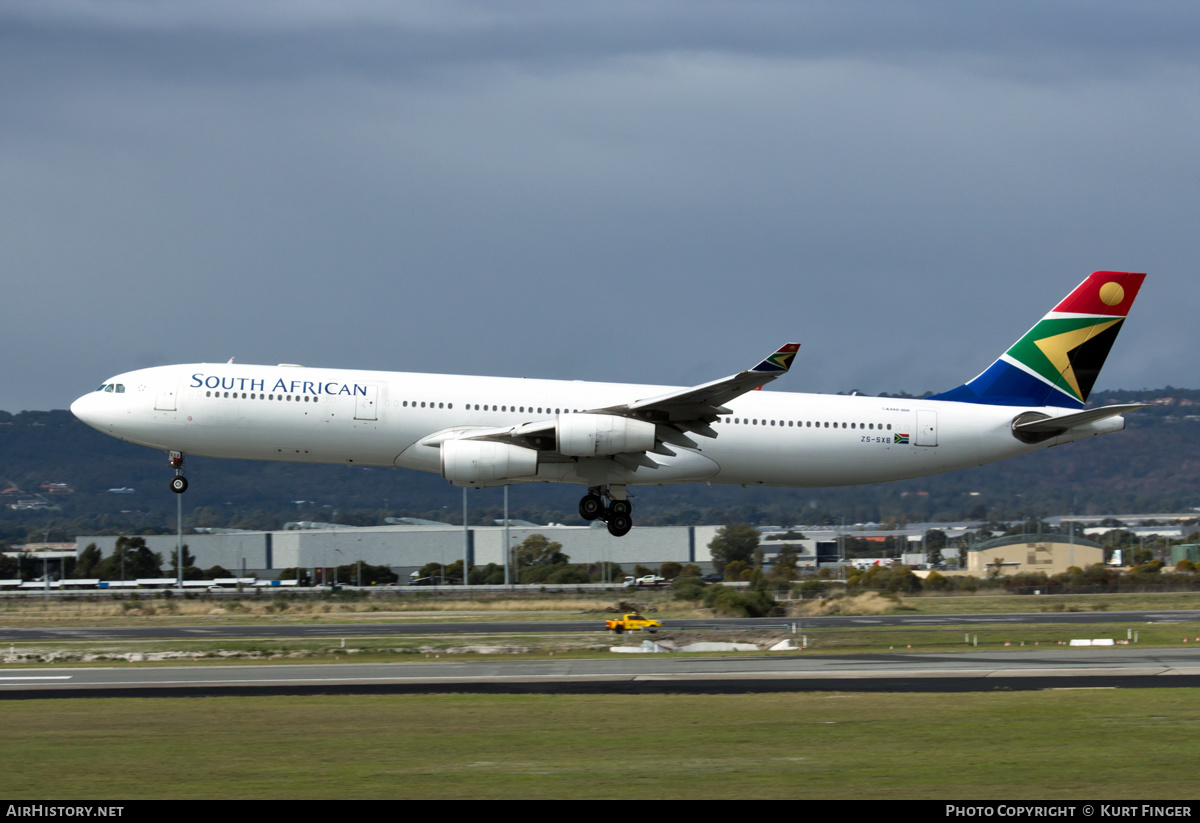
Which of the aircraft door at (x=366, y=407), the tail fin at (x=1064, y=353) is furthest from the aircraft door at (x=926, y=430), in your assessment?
the aircraft door at (x=366, y=407)

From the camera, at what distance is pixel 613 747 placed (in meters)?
18.9

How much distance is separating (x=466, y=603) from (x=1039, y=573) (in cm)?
3431

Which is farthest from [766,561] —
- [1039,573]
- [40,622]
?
[40,622]

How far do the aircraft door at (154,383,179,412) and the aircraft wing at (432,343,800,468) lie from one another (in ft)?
22.7

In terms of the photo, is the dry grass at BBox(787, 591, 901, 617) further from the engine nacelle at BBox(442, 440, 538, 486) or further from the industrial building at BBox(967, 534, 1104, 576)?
the industrial building at BBox(967, 534, 1104, 576)

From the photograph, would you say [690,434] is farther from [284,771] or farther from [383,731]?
[284,771]

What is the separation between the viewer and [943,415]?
36062 mm

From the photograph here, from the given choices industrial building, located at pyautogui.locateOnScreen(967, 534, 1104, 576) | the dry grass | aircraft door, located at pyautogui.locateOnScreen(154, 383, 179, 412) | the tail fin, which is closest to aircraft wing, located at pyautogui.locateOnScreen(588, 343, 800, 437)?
the tail fin

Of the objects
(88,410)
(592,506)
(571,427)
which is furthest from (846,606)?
(88,410)

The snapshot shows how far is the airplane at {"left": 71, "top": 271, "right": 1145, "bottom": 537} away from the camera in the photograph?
3238 centimetres

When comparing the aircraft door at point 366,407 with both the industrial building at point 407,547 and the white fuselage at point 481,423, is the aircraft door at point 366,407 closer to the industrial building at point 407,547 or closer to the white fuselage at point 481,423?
the white fuselage at point 481,423

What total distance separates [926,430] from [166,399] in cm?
2137

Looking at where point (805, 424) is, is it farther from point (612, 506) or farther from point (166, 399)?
point (166, 399)

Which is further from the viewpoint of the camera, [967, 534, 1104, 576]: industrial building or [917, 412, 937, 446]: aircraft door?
[967, 534, 1104, 576]: industrial building
